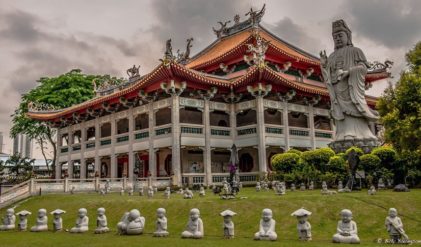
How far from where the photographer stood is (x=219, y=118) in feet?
123

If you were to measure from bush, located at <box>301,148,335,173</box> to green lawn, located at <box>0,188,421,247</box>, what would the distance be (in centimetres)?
711

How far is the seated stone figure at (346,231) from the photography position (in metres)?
10.7

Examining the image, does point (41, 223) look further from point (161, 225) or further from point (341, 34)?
point (341, 34)

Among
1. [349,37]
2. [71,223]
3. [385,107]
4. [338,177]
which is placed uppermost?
[349,37]

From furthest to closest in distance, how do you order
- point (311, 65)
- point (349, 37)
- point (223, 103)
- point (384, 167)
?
1. point (311, 65)
2. point (223, 103)
3. point (349, 37)
4. point (384, 167)

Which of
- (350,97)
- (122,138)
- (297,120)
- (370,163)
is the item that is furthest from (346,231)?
(297,120)

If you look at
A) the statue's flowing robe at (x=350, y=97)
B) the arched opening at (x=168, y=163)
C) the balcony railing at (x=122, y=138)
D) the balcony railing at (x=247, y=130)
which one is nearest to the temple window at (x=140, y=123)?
the balcony railing at (x=122, y=138)

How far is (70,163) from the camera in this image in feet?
146

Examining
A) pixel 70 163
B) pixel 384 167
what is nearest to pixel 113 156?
pixel 70 163

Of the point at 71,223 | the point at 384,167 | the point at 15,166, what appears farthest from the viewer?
the point at 15,166

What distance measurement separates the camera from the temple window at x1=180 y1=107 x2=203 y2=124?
3647cm

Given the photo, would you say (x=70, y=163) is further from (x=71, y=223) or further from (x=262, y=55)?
(x=71, y=223)

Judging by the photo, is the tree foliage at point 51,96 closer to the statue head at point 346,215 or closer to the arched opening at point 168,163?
the arched opening at point 168,163

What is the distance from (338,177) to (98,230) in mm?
14075
